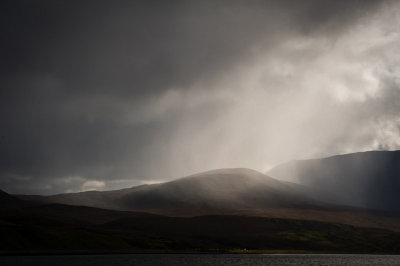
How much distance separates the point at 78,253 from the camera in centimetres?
19650

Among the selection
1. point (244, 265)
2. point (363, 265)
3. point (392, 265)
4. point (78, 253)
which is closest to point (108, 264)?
point (244, 265)

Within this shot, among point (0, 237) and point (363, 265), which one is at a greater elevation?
point (0, 237)

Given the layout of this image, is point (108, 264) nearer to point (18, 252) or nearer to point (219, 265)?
point (219, 265)

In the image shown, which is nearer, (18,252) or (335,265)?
(335,265)

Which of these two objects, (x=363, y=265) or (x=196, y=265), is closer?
(x=196, y=265)

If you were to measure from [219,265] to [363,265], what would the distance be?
61090mm

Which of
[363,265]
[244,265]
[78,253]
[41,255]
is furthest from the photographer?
[78,253]

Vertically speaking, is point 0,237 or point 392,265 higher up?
point 0,237

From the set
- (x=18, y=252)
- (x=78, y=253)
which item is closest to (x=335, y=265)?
(x=78, y=253)

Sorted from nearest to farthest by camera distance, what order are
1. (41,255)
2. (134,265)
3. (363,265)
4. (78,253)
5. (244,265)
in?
(134,265) → (244,265) → (363,265) → (41,255) → (78,253)

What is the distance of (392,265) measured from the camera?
164 metres

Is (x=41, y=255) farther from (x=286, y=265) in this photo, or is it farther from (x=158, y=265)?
(x=286, y=265)

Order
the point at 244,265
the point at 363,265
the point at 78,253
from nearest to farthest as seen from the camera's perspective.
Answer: the point at 244,265
the point at 363,265
the point at 78,253

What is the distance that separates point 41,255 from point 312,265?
384ft
